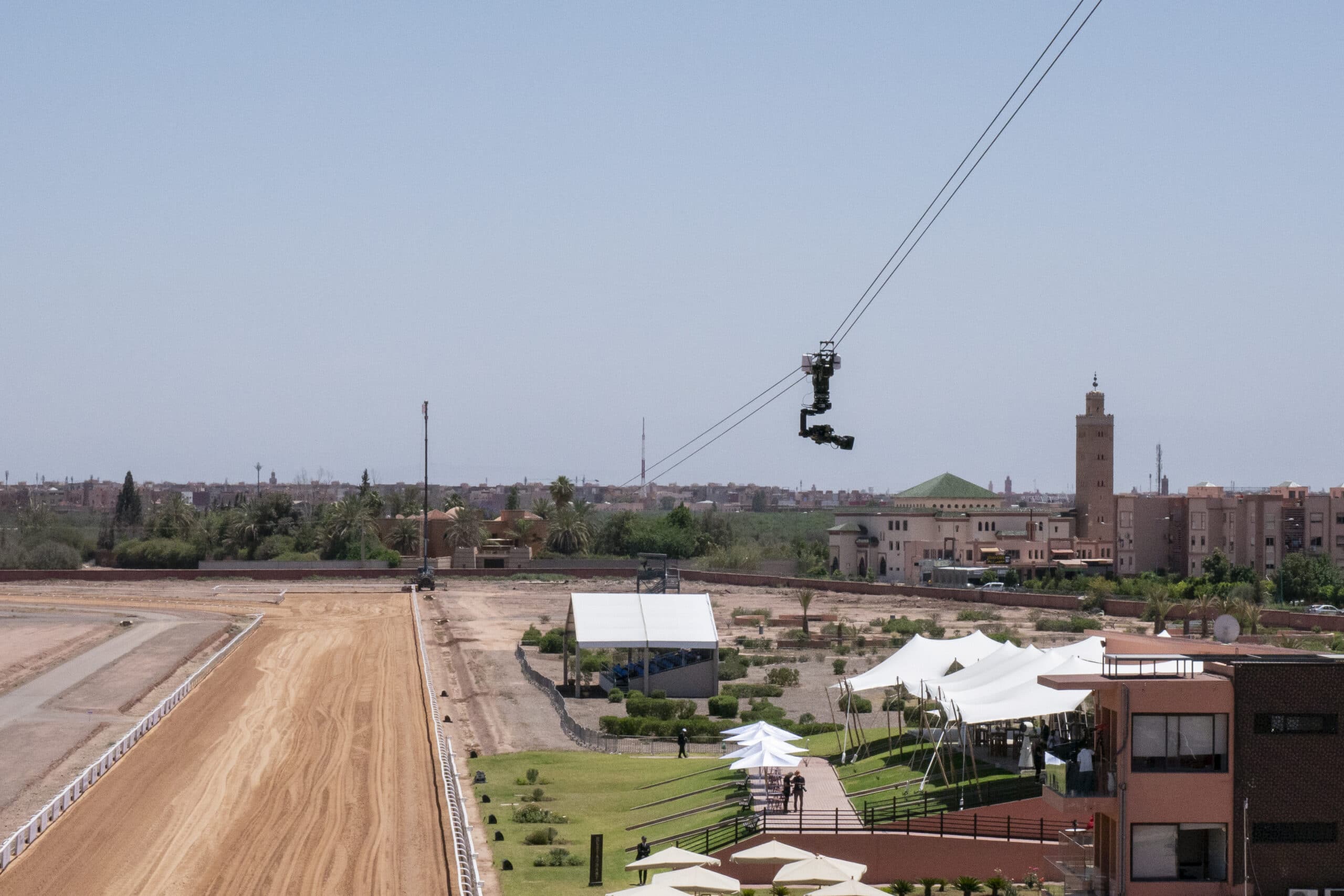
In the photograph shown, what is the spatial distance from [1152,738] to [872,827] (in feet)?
20.0

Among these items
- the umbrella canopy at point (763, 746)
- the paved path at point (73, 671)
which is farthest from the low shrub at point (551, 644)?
the umbrella canopy at point (763, 746)

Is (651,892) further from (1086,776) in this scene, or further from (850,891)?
(1086,776)

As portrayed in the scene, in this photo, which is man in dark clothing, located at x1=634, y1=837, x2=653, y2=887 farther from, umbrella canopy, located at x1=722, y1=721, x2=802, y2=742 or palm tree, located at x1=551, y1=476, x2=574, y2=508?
palm tree, located at x1=551, y1=476, x2=574, y2=508

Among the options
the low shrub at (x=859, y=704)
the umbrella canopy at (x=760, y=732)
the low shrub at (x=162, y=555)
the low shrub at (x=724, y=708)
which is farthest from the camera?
the low shrub at (x=162, y=555)

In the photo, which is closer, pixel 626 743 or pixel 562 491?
pixel 626 743

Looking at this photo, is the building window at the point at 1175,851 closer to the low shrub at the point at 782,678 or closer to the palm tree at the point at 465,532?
the low shrub at the point at 782,678

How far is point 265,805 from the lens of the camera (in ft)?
110

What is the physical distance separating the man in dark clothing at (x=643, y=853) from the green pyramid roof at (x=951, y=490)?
123562mm

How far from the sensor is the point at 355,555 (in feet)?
436

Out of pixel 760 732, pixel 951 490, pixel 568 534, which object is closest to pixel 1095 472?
pixel 951 490

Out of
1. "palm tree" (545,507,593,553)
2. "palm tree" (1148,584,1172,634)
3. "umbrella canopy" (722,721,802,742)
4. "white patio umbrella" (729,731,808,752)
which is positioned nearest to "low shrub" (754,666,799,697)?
"umbrella canopy" (722,721,802,742)

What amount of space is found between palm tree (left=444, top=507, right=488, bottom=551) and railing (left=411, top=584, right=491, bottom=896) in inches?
3461

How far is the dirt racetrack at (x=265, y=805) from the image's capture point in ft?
89.0

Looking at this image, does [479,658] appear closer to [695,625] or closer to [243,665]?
[243,665]
